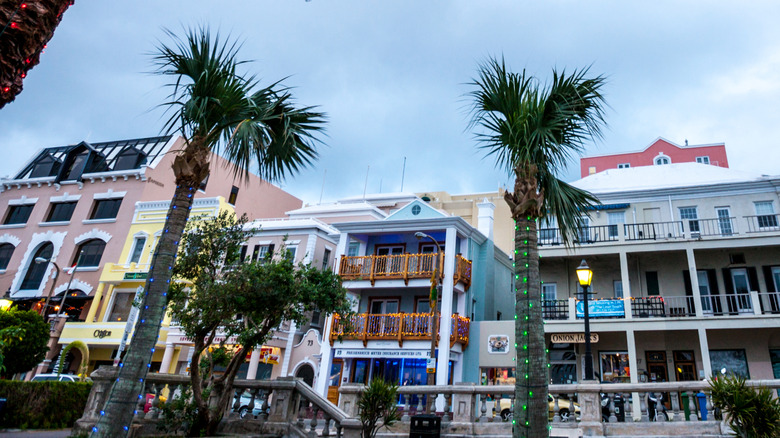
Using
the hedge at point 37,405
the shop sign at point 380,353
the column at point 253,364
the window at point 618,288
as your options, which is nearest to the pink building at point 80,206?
the column at point 253,364

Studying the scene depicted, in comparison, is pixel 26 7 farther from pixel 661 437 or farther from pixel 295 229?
pixel 295 229

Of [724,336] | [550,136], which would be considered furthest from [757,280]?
[550,136]

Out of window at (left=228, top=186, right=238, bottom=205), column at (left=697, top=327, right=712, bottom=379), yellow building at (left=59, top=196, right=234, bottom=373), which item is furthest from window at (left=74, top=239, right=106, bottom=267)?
column at (left=697, top=327, right=712, bottom=379)

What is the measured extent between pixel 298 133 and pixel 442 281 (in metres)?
17.0

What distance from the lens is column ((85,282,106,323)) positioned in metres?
32.7

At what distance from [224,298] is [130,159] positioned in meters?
32.3

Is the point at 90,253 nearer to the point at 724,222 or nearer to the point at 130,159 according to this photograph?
the point at 130,159

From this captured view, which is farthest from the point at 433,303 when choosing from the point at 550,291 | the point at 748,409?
the point at 748,409

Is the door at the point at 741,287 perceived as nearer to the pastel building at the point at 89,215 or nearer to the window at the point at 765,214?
the window at the point at 765,214

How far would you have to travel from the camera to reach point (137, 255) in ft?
113

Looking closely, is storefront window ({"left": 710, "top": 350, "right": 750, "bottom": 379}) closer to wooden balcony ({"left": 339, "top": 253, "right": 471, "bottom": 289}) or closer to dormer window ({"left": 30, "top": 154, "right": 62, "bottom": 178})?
wooden balcony ({"left": 339, "top": 253, "right": 471, "bottom": 289})

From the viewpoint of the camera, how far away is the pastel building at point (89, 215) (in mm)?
33906

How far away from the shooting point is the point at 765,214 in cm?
2308

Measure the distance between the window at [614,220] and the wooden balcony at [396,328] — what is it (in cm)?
884
